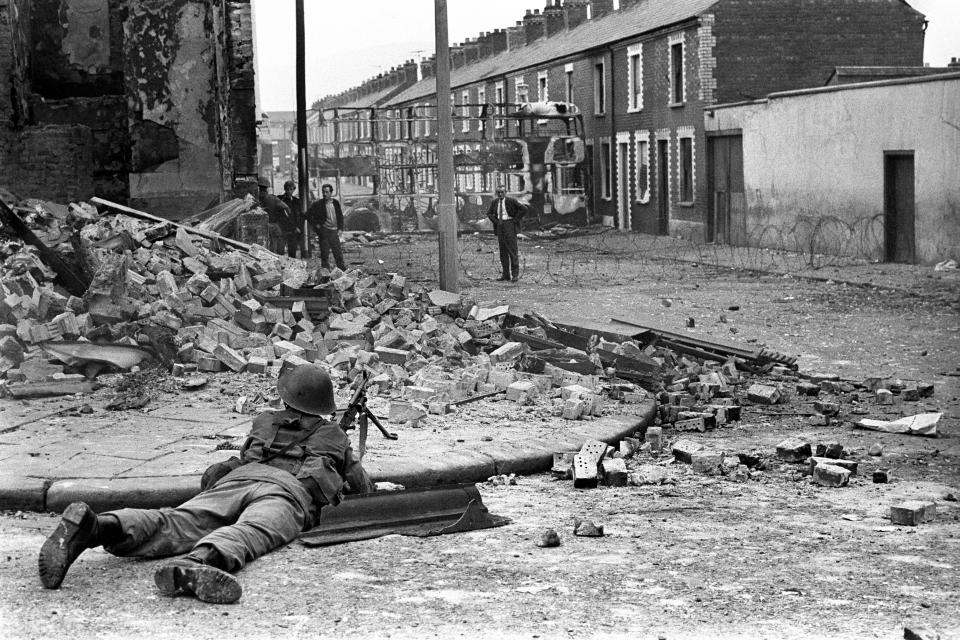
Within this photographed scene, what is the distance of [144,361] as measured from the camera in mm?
9414

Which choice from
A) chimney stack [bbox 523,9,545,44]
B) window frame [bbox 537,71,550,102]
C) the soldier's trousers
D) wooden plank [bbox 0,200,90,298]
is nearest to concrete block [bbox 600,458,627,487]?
the soldier's trousers

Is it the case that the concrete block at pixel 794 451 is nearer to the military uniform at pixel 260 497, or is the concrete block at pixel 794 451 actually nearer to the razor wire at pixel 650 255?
the military uniform at pixel 260 497

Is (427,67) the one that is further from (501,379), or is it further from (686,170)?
(501,379)

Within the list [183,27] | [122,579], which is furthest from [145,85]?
[122,579]

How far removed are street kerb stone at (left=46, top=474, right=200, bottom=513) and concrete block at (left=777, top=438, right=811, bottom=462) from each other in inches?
132

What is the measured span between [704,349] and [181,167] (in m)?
9.01

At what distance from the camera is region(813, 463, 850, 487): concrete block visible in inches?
259

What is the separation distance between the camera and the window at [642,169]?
35.3 meters

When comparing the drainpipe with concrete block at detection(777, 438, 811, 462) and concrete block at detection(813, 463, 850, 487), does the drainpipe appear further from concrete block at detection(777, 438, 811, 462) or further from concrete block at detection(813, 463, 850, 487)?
concrete block at detection(813, 463, 850, 487)

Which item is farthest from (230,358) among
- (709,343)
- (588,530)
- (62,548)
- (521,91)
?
(521,91)

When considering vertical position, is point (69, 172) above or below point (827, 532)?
above

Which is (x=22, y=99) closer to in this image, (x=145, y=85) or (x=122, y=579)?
(x=145, y=85)

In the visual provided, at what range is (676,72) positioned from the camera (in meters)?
32.9

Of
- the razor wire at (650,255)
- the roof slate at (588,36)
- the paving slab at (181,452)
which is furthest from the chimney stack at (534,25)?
the paving slab at (181,452)
